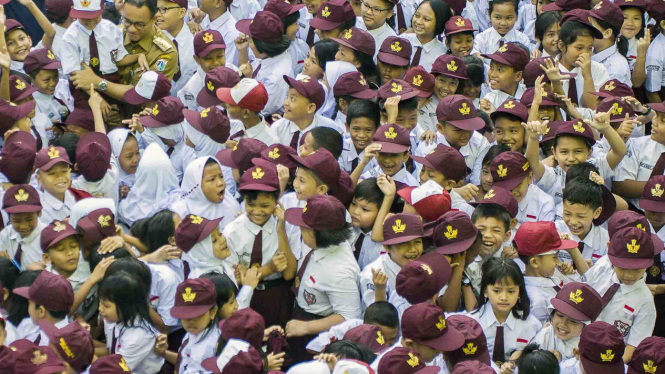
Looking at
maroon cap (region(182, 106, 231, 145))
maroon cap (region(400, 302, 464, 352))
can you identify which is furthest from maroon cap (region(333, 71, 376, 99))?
maroon cap (region(400, 302, 464, 352))

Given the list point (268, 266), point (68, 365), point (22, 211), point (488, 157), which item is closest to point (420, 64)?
point (488, 157)

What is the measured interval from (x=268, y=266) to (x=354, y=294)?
563 millimetres

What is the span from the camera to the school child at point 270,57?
842cm

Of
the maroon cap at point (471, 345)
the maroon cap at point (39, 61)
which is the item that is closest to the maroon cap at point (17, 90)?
the maroon cap at point (39, 61)

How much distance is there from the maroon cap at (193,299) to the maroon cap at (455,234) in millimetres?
1319

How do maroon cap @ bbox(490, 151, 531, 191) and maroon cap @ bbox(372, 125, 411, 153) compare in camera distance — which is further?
maroon cap @ bbox(372, 125, 411, 153)

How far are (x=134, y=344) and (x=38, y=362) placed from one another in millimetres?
688

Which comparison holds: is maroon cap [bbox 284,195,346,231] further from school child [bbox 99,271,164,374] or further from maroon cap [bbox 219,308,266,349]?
school child [bbox 99,271,164,374]

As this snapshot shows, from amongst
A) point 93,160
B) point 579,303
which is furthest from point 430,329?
point 93,160

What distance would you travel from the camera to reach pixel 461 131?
24.7 ft

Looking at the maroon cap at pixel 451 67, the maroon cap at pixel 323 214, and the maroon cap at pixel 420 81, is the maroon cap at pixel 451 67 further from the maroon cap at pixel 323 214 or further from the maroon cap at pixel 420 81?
the maroon cap at pixel 323 214

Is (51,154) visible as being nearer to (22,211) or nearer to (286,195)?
(22,211)

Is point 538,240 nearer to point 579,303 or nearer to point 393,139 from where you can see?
point 579,303

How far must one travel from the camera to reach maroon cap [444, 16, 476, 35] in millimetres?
8703
